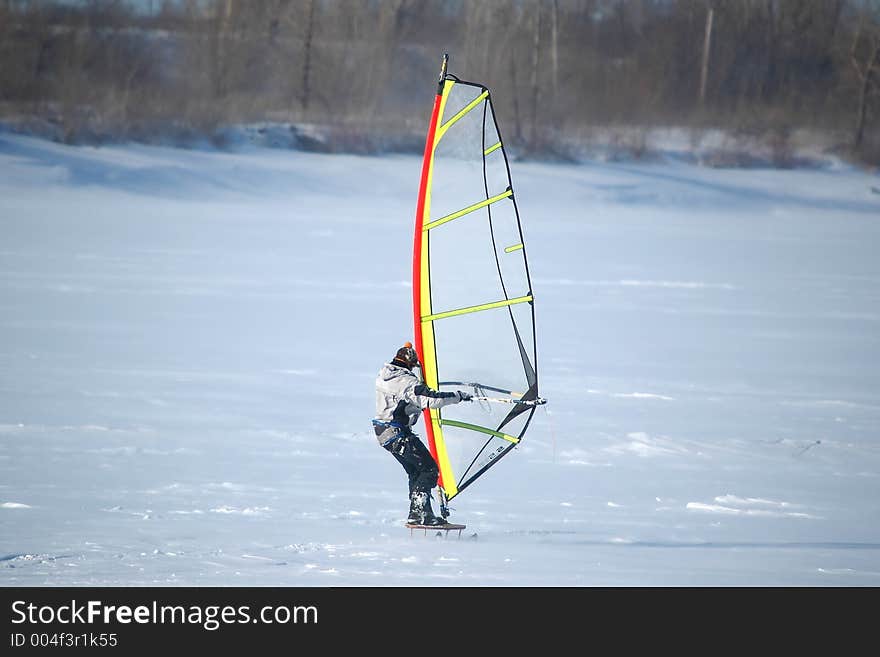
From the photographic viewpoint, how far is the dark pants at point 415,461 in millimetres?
5035

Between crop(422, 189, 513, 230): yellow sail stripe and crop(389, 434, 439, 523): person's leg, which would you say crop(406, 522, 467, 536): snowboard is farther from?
crop(422, 189, 513, 230): yellow sail stripe

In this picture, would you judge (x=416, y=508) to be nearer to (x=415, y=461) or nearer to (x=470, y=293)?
(x=415, y=461)

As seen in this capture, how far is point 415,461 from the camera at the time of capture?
507 cm

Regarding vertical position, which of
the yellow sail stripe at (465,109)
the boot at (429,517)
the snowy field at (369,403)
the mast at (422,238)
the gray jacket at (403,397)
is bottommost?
the snowy field at (369,403)

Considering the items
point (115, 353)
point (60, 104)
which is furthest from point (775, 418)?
point (60, 104)

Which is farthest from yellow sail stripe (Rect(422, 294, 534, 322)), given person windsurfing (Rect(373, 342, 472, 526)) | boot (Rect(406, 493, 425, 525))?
boot (Rect(406, 493, 425, 525))

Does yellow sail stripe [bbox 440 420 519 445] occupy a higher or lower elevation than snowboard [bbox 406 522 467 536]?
higher

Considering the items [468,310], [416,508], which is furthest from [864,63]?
[416,508]

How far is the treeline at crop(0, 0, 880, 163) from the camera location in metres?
21.0

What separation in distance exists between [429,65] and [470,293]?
2038cm

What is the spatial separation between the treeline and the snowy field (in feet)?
13.3

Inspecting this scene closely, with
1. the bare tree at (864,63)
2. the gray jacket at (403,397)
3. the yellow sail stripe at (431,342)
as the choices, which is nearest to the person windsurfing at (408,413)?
the gray jacket at (403,397)

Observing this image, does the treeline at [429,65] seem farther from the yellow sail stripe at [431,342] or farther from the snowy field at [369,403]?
the yellow sail stripe at [431,342]
